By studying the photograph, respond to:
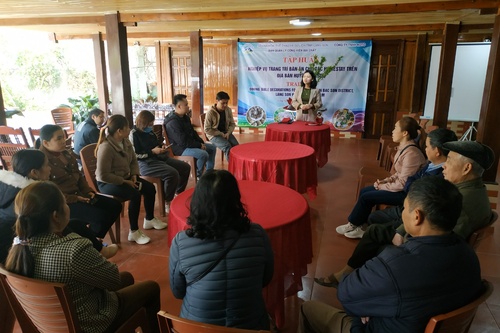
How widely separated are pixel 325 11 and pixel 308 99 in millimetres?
1442

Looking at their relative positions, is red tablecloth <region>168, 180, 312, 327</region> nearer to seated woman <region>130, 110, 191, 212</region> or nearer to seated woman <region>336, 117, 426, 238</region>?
seated woman <region>336, 117, 426, 238</region>

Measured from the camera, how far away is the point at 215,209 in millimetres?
1243

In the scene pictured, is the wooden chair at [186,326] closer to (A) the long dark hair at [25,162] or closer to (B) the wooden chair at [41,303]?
(B) the wooden chair at [41,303]

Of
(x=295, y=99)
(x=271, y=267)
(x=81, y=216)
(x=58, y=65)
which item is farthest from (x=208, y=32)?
(x=58, y=65)

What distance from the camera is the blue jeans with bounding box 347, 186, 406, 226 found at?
2738 millimetres

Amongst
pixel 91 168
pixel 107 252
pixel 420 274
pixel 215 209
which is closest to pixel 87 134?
→ pixel 91 168

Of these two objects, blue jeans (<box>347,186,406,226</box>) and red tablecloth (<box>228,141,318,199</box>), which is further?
red tablecloth (<box>228,141,318,199</box>)

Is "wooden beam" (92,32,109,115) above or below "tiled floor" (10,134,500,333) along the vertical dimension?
above

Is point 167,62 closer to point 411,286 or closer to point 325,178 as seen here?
point 325,178

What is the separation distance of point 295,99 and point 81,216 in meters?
3.85

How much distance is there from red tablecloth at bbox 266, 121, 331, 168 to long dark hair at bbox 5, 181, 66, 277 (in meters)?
3.58

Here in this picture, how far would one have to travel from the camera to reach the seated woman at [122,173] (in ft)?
9.30

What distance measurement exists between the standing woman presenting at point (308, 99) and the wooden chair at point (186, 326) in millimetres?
4674

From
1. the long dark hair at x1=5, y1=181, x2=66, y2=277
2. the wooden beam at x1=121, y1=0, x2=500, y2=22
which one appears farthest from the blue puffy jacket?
the wooden beam at x1=121, y1=0, x2=500, y2=22
